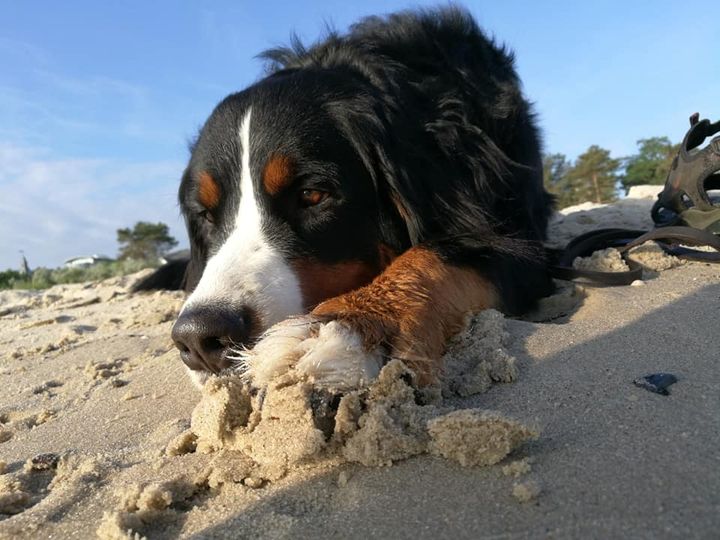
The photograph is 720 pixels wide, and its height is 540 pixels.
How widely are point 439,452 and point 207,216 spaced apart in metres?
1.90

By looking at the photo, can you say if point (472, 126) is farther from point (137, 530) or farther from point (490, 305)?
point (137, 530)

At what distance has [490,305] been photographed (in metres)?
2.49

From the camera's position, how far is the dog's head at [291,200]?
2170mm

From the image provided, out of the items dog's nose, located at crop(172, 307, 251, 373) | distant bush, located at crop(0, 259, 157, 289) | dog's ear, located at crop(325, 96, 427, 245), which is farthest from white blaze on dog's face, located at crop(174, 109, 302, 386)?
distant bush, located at crop(0, 259, 157, 289)

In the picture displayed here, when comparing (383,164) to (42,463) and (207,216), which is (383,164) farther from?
(42,463)

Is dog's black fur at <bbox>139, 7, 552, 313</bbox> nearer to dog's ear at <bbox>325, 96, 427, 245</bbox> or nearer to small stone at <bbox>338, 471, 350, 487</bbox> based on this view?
dog's ear at <bbox>325, 96, 427, 245</bbox>

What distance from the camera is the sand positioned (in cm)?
113

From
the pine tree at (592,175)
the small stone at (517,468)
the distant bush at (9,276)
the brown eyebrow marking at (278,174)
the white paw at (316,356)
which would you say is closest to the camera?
the small stone at (517,468)

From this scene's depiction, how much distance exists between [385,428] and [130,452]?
93cm

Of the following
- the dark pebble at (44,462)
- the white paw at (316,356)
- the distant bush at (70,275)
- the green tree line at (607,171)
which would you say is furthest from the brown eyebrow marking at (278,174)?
the green tree line at (607,171)

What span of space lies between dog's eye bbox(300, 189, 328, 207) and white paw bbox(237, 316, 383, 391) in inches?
30.5

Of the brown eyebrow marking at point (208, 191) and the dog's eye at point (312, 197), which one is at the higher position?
the brown eyebrow marking at point (208, 191)

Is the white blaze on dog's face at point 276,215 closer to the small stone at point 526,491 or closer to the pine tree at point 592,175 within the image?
the small stone at point 526,491

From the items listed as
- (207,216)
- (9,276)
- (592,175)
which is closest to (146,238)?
(9,276)
